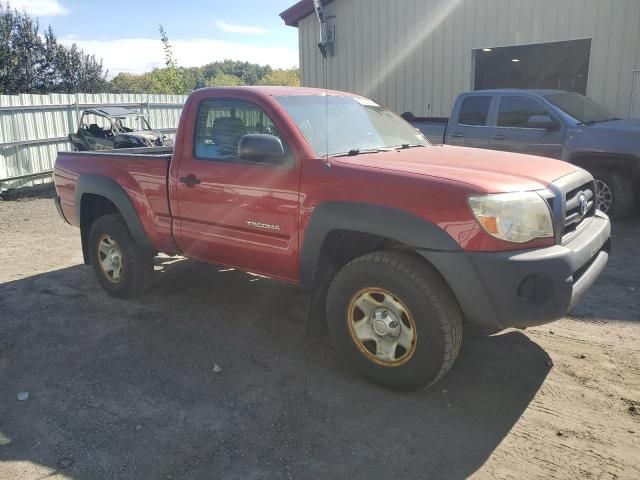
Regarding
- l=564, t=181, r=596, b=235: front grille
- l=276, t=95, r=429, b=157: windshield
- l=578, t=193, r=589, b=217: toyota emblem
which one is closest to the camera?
l=564, t=181, r=596, b=235: front grille

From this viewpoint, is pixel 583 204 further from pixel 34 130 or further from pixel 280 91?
pixel 34 130

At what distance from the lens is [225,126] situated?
418cm

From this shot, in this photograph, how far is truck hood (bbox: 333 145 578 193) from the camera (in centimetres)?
302

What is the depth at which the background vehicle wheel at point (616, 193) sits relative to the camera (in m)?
7.38

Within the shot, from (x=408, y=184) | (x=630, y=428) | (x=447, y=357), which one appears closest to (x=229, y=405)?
(x=447, y=357)

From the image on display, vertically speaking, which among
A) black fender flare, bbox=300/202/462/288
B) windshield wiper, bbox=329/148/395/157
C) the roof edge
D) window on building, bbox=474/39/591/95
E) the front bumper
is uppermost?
the roof edge

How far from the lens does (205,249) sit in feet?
14.2

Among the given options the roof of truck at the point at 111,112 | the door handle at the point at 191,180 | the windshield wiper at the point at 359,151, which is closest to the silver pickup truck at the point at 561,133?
the windshield wiper at the point at 359,151

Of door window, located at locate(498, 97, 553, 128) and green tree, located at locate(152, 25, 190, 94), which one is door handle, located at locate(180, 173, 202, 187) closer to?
door window, located at locate(498, 97, 553, 128)

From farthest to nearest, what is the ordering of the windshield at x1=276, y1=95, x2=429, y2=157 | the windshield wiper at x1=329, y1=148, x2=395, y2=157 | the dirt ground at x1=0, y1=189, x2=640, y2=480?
the windshield at x1=276, y1=95, x2=429, y2=157 → the windshield wiper at x1=329, y1=148, x2=395, y2=157 → the dirt ground at x1=0, y1=189, x2=640, y2=480

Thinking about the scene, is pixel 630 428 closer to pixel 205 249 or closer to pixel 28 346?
pixel 205 249

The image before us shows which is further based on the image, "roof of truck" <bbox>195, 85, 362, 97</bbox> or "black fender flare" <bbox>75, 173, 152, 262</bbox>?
"black fender flare" <bbox>75, 173, 152, 262</bbox>

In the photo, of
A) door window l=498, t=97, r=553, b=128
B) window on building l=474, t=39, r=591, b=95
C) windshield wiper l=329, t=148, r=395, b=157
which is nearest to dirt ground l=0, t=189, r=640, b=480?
windshield wiper l=329, t=148, r=395, b=157

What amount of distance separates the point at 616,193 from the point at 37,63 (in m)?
29.6
